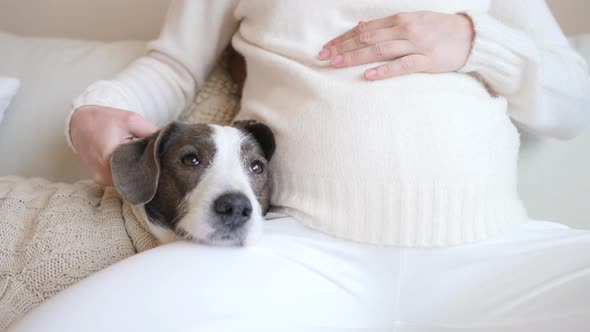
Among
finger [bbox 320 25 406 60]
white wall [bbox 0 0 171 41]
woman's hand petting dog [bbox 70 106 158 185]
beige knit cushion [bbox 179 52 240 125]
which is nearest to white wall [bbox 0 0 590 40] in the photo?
white wall [bbox 0 0 171 41]

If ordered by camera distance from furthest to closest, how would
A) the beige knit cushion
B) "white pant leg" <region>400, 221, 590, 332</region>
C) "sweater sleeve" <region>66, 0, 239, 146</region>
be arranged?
the beige knit cushion
"sweater sleeve" <region>66, 0, 239, 146</region>
"white pant leg" <region>400, 221, 590, 332</region>

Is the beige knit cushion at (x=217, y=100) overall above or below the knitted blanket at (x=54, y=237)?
above

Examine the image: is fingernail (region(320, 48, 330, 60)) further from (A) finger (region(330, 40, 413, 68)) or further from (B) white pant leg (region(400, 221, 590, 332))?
(B) white pant leg (region(400, 221, 590, 332))

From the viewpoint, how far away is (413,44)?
100 cm

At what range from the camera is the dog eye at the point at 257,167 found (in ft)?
3.64

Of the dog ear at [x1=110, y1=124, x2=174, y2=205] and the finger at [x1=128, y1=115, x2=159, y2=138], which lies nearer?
the dog ear at [x1=110, y1=124, x2=174, y2=205]

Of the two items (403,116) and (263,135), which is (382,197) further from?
(263,135)

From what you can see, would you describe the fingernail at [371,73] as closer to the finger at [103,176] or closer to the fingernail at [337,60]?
the fingernail at [337,60]

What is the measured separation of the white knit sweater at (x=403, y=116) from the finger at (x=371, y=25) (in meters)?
0.03

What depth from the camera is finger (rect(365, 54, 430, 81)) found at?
3.18 feet

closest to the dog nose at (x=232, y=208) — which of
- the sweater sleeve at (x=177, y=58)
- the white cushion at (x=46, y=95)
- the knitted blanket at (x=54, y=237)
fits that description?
the knitted blanket at (x=54, y=237)

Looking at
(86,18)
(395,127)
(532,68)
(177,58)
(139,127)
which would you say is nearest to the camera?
(395,127)

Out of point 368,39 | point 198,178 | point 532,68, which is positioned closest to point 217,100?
point 198,178

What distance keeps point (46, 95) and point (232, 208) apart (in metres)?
0.87
